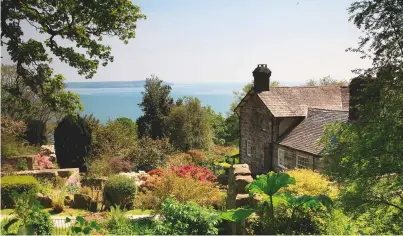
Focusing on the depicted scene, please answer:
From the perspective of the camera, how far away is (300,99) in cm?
2400

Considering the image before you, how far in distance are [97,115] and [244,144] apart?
1084cm

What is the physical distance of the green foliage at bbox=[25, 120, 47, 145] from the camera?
2784 centimetres

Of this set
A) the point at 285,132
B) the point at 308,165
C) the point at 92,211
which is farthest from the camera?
the point at 285,132

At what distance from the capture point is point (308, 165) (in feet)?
61.7

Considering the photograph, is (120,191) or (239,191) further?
(120,191)

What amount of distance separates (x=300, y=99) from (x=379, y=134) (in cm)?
1760

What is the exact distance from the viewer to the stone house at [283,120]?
66.5 feet

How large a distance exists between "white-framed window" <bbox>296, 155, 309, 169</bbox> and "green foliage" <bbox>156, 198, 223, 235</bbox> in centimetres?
1089

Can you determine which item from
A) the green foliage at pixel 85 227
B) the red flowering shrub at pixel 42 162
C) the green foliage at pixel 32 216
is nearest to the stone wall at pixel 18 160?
the red flowering shrub at pixel 42 162

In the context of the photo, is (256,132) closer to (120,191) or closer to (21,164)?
(120,191)

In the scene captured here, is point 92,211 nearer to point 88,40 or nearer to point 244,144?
point 88,40

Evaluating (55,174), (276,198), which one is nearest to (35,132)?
(55,174)

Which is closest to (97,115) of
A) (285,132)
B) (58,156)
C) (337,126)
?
(58,156)

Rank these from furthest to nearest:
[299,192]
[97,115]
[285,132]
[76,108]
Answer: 1. [97,115]
2. [285,132]
3. [76,108]
4. [299,192]
